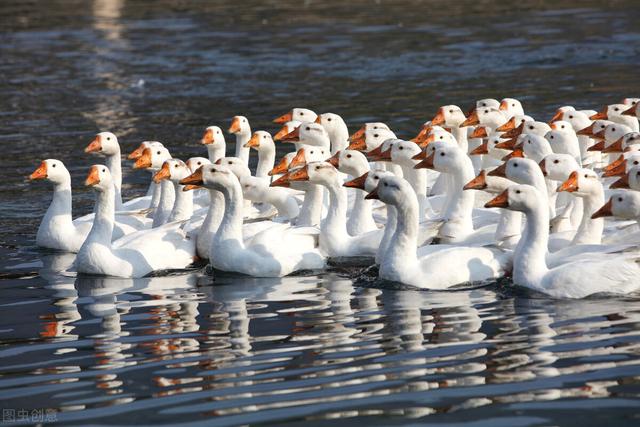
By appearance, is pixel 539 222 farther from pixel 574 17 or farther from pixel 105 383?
pixel 574 17

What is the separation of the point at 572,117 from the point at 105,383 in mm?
9686

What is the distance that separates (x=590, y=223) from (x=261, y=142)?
5267 mm

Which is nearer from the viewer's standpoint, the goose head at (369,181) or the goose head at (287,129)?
the goose head at (369,181)

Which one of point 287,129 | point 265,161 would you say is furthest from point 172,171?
point 287,129

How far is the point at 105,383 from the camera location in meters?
10.1

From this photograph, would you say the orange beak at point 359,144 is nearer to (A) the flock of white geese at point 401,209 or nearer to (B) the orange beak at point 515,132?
(A) the flock of white geese at point 401,209

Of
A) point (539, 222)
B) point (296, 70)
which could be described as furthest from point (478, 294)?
point (296, 70)

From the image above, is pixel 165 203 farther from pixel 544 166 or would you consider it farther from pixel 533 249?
pixel 533 249

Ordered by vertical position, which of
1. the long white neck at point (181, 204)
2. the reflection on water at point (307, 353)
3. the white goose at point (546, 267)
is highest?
the long white neck at point (181, 204)

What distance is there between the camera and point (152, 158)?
16.9 m

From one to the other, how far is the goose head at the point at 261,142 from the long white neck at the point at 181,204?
1.51 meters

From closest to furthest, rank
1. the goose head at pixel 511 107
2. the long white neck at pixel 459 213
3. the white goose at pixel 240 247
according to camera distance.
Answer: the white goose at pixel 240 247
the long white neck at pixel 459 213
the goose head at pixel 511 107

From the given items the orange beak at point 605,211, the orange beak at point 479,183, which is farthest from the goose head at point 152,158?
the orange beak at point 605,211

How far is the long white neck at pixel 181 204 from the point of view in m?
16.0
